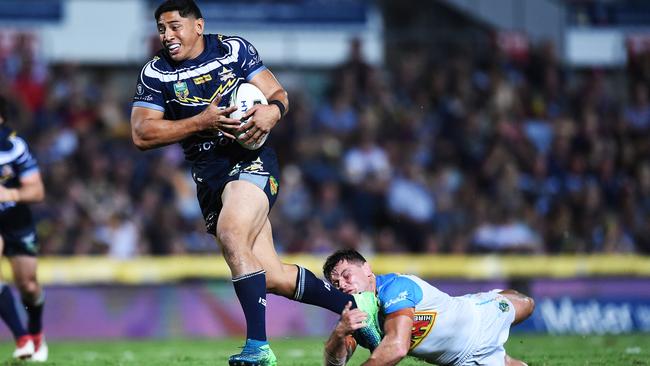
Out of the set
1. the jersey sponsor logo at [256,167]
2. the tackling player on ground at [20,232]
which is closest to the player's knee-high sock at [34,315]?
the tackling player on ground at [20,232]

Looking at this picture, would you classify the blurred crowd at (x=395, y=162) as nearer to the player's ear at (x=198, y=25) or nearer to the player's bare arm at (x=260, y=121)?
the player's ear at (x=198, y=25)

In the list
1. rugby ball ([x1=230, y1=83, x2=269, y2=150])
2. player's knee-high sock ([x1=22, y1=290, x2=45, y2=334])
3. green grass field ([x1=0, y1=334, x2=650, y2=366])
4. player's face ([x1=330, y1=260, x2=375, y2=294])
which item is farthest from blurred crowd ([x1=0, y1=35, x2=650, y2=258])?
player's face ([x1=330, y1=260, x2=375, y2=294])

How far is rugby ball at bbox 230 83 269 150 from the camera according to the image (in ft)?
26.3

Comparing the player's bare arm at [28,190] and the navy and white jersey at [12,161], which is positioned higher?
the navy and white jersey at [12,161]

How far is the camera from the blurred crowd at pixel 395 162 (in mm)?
16922

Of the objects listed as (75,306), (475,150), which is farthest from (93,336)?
(475,150)

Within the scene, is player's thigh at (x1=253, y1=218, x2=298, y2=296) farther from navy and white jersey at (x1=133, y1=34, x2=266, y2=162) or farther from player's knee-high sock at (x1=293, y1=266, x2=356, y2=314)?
navy and white jersey at (x1=133, y1=34, x2=266, y2=162)

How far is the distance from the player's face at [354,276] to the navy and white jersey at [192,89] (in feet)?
3.98

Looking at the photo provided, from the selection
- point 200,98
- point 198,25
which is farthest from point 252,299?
point 198,25

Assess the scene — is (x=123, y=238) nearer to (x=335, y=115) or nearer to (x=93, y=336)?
(x=93, y=336)

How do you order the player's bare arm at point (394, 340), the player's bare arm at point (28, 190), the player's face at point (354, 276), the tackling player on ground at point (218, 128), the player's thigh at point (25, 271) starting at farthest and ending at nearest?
the player's thigh at point (25, 271)
the player's bare arm at point (28, 190)
the tackling player on ground at point (218, 128)
the player's face at point (354, 276)
the player's bare arm at point (394, 340)

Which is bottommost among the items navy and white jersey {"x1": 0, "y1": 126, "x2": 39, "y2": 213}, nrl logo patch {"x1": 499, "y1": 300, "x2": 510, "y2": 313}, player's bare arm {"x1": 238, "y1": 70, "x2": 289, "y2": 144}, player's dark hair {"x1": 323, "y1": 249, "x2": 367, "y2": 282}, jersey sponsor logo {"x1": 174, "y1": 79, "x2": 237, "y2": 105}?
nrl logo patch {"x1": 499, "y1": 300, "x2": 510, "y2": 313}

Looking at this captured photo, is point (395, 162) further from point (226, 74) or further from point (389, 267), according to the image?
point (226, 74)

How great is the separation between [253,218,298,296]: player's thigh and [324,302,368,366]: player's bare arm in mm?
578
